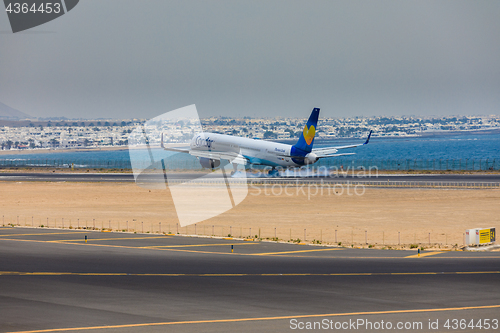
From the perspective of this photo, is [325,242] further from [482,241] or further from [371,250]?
[482,241]

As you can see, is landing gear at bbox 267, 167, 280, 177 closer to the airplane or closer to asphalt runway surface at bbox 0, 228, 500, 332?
the airplane

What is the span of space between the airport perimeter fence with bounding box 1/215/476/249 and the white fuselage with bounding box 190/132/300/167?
4292 centimetres

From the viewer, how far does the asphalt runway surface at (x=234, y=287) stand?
23.3 m

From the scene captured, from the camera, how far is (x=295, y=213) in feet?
209

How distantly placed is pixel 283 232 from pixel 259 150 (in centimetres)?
4971

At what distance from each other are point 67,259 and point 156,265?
6662 millimetres

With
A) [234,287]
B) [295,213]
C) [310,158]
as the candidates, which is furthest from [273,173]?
[234,287]

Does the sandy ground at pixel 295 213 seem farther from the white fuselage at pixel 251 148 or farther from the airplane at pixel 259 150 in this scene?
the white fuselage at pixel 251 148

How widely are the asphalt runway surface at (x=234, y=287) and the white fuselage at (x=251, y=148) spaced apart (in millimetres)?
55311

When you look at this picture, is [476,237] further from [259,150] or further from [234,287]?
[259,150]

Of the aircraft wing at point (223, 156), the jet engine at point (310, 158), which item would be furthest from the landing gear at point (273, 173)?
the jet engine at point (310, 158)

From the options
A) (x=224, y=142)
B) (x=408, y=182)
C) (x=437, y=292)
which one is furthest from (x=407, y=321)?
(x=224, y=142)

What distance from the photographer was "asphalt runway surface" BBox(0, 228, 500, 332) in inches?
916

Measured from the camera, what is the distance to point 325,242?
45.8 m
